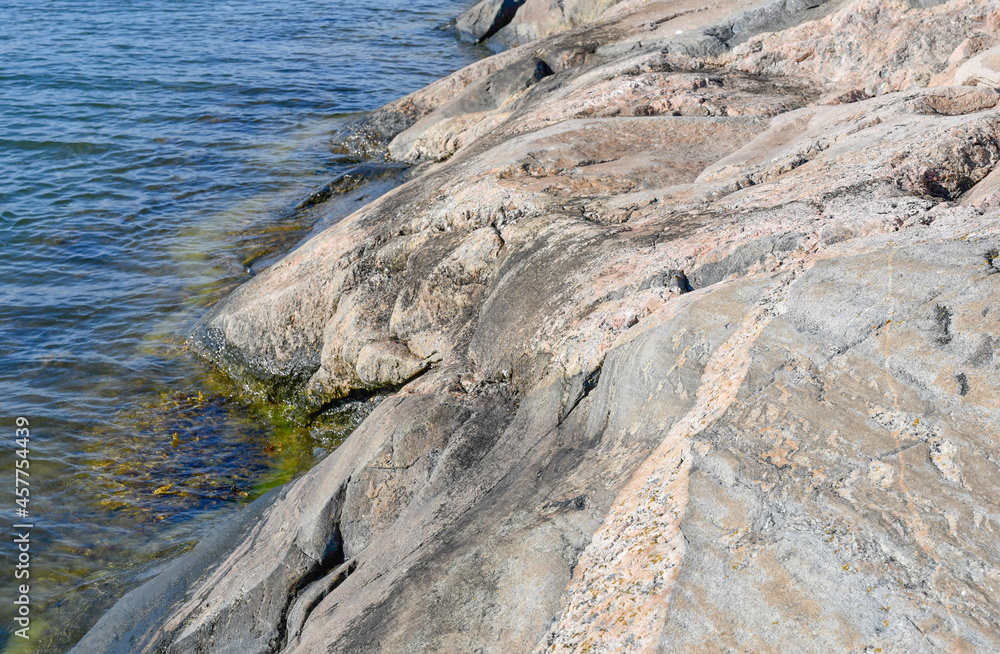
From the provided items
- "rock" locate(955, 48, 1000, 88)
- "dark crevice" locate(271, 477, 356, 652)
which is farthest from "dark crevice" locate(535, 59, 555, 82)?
"dark crevice" locate(271, 477, 356, 652)

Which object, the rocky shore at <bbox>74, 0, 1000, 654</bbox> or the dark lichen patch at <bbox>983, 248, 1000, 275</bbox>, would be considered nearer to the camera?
the rocky shore at <bbox>74, 0, 1000, 654</bbox>

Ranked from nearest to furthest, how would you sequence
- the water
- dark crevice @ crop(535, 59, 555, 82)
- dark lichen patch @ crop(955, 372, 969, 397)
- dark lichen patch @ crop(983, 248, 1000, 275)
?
dark lichen patch @ crop(955, 372, 969, 397)
dark lichen patch @ crop(983, 248, 1000, 275)
the water
dark crevice @ crop(535, 59, 555, 82)

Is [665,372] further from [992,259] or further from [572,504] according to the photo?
[992,259]

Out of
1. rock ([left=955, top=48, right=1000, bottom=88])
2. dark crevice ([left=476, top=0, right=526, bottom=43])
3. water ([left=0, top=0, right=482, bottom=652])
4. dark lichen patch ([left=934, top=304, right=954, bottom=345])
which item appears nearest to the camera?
dark lichen patch ([left=934, top=304, right=954, bottom=345])

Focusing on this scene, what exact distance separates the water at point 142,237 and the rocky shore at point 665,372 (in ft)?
2.76

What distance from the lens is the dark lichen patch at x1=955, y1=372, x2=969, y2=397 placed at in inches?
113

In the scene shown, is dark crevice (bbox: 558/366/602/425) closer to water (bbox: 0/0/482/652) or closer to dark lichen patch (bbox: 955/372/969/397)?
dark lichen patch (bbox: 955/372/969/397)

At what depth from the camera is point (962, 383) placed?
2893mm

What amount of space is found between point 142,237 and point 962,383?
41.4 feet

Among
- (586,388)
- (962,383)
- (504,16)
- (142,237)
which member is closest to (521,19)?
(504,16)

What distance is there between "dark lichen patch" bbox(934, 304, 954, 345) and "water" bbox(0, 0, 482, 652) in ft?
19.7

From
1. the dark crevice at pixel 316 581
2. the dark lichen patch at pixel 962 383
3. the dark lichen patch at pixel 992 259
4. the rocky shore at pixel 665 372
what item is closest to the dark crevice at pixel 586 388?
the rocky shore at pixel 665 372

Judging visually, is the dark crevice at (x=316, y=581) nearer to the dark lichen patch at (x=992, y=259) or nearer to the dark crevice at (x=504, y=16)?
the dark lichen patch at (x=992, y=259)

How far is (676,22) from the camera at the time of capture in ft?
35.2
